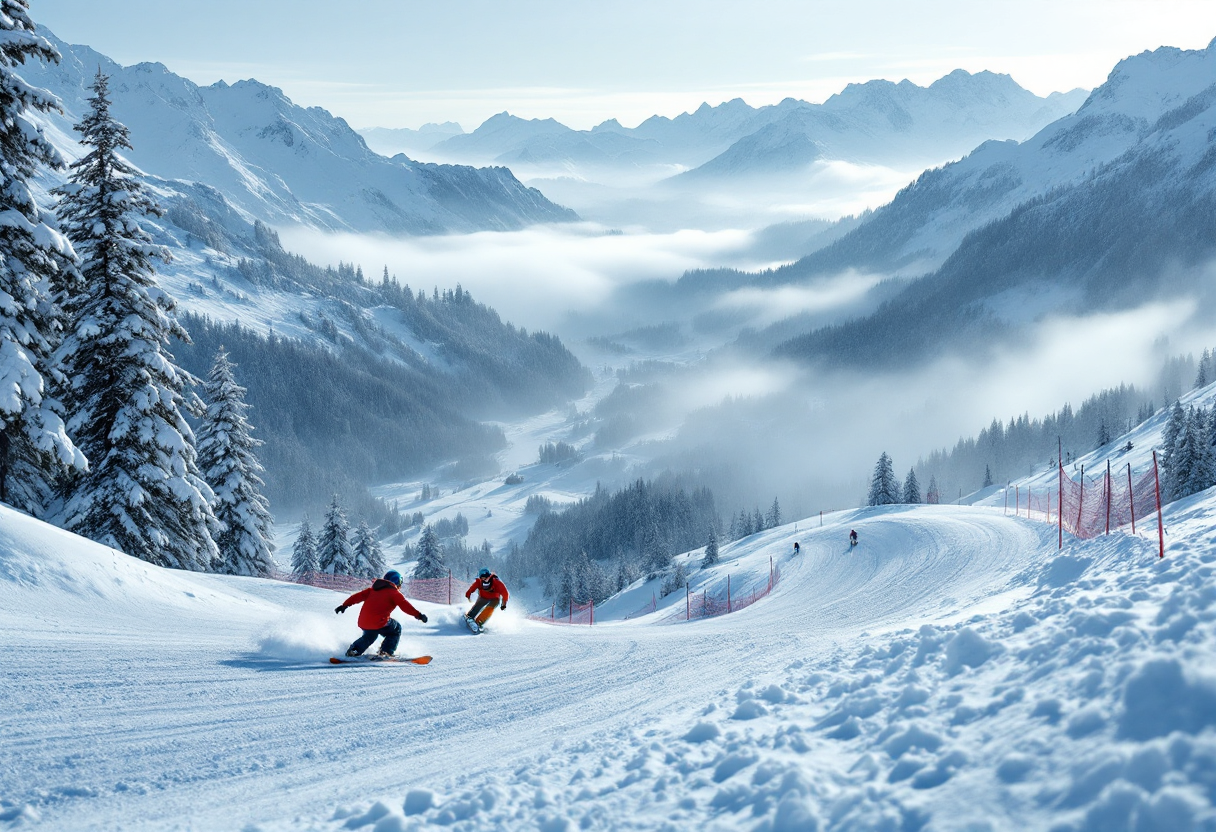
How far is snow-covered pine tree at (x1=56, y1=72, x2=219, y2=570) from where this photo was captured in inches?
826

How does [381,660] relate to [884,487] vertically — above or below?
below

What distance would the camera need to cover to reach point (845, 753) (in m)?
6.30

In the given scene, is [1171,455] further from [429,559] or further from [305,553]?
[305,553]

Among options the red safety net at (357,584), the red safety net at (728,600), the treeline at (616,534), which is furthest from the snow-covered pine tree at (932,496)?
→ the red safety net at (357,584)

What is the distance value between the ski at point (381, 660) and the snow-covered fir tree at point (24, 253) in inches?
412

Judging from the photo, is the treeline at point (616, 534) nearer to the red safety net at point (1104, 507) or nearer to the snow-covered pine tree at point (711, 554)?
the snow-covered pine tree at point (711, 554)

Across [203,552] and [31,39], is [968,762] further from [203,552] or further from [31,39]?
[203,552]

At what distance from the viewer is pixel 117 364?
2142 centimetres

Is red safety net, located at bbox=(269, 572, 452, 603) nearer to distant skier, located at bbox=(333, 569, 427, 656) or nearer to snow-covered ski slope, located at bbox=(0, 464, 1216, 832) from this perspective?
distant skier, located at bbox=(333, 569, 427, 656)

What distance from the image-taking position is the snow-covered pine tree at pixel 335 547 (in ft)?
143

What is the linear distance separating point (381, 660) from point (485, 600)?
15.7 ft

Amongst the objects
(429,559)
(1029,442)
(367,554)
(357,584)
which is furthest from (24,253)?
(1029,442)

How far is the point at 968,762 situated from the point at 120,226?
2433 centimetres

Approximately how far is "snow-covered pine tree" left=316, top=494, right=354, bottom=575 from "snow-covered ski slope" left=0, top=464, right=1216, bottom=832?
1269 inches
